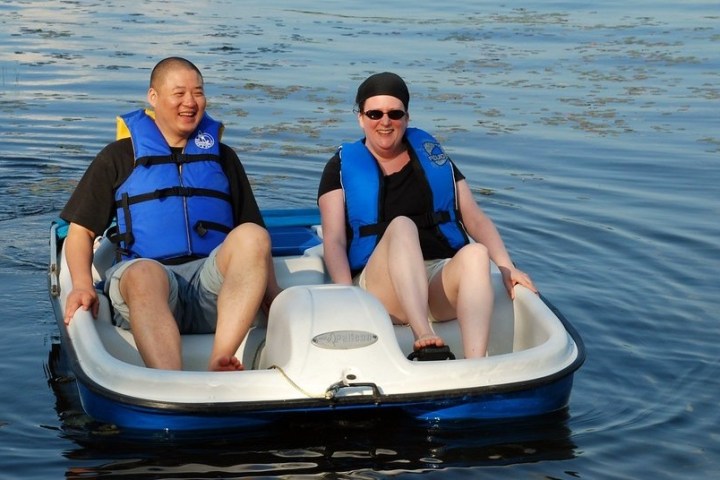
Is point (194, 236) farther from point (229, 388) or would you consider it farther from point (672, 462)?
point (672, 462)

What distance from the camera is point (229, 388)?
162 inches

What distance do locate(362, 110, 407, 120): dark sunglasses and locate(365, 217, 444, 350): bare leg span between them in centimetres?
41

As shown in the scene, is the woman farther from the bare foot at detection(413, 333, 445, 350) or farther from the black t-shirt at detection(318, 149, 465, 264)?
the bare foot at detection(413, 333, 445, 350)

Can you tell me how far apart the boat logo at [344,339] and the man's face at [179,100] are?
111 centimetres

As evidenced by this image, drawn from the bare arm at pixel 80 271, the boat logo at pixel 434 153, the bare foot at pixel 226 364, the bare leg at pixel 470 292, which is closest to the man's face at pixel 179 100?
the bare arm at pixel 80 271

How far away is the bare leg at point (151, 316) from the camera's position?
4410 mm

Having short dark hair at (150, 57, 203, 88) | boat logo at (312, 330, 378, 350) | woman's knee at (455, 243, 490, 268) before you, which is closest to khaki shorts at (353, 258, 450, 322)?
woman's knee at (455, 243, 490, 268)

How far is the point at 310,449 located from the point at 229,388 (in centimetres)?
39

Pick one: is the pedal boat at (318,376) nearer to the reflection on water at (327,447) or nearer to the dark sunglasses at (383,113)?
the reflection on water at (327,447)

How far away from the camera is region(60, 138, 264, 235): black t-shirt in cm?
480

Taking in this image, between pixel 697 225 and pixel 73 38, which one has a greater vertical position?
pixel 73 38

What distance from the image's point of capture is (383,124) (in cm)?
501

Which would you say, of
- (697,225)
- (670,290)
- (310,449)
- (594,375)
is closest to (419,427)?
(310,449)

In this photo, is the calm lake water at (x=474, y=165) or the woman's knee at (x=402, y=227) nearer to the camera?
the calm lake water at (x=474, y=165)
